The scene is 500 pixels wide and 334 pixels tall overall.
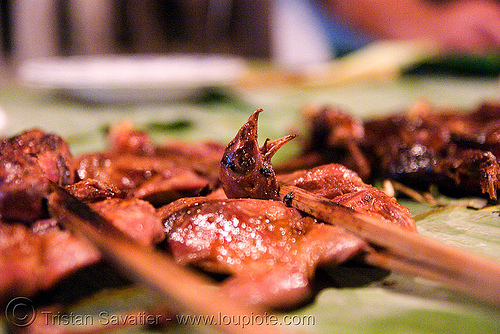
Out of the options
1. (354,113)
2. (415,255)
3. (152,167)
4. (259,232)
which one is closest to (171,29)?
(354,113)

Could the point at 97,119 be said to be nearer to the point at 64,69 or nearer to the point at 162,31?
the point at 64,69

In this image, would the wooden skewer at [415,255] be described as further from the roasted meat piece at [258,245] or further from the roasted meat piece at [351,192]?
the roasted meat piece at [351,192]

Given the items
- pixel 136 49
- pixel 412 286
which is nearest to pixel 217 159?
pixel 412 286

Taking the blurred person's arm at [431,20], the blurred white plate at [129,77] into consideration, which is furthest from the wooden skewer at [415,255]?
the blurred person's arm at [431,20]

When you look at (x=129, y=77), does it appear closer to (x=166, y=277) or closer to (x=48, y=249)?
(x=48, y=249)

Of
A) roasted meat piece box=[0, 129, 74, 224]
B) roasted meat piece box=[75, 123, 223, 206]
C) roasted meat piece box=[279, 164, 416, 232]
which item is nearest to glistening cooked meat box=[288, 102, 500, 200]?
roasted meat piece box=[75, 123, 223, 206]
